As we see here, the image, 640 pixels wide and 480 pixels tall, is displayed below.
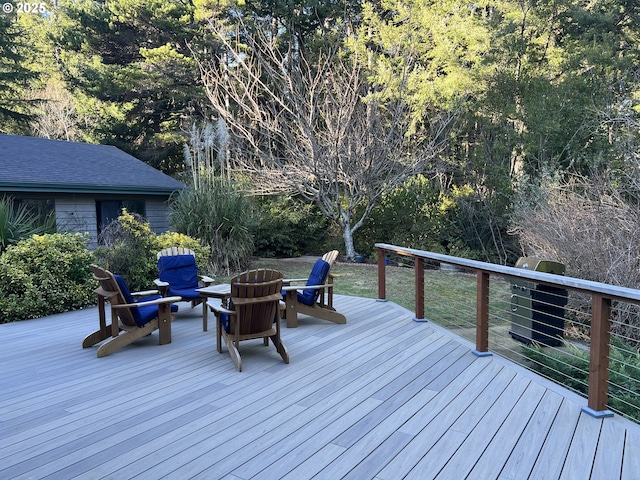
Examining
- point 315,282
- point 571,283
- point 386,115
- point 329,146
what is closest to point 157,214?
point 329,146

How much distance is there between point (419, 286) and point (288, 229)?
325 inches

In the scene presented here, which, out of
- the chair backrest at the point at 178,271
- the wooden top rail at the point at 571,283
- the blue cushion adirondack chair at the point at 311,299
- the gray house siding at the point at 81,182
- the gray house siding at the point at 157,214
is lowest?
the blue cushion adirondack chair at the point at 311,299

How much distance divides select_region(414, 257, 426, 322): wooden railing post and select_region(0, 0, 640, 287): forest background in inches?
88.4

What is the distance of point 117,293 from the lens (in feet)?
13.5

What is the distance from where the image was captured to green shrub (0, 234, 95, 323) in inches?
222

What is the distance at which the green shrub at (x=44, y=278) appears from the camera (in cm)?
564

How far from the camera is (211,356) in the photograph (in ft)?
13.4

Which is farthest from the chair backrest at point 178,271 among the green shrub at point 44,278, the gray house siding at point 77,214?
the gray house siding at point 77,214

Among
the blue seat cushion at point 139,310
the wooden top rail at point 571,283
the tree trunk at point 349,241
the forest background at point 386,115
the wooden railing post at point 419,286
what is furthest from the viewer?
the tree trunk at point 349,241

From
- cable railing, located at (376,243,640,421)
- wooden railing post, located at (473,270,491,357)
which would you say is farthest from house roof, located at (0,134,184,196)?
wooden railing post, located at (473,270,491,357)

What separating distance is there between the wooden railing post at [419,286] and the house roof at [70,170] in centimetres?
833

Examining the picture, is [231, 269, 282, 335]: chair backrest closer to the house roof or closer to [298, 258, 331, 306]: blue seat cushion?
[298, 258, 331, 306]: blue seat cushion

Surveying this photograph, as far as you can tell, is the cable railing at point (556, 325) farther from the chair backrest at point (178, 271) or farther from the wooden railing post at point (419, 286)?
the chair backrest at point (178, 271)

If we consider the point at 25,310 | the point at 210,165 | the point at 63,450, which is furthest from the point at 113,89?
the point at 63,450
